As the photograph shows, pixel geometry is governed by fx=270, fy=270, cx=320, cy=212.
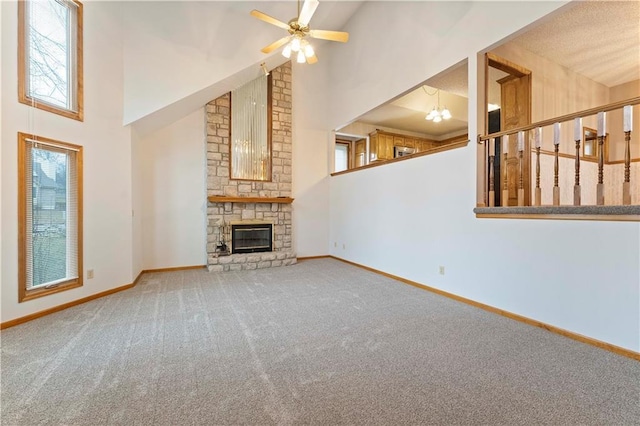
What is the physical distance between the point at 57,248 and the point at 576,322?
18.2ft

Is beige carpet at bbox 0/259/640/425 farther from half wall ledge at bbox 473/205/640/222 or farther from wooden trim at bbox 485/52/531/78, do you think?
wooden trim at bbox 485/52/531/78

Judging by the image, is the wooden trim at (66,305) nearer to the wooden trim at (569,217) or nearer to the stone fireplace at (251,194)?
the stone fireplace at (251,194)

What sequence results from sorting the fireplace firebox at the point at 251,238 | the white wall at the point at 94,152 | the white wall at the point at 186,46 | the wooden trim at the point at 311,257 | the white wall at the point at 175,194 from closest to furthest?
the white wall at the point at 94,152 < the white wall at the point at 186,46 < the white wall at the point at 175,194 < the fireplace firebox at the point at 251,238 < the wooden trim at the point at 311,257

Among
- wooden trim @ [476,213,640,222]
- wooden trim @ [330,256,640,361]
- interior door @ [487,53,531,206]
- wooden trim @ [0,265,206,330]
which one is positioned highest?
interior door @ [487,53,531,206]

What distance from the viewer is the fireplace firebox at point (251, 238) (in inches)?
220

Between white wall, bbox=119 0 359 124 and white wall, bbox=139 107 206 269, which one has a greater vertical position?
white wall, bbox=119 0 359 124

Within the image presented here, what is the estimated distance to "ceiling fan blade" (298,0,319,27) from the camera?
9.64 feet

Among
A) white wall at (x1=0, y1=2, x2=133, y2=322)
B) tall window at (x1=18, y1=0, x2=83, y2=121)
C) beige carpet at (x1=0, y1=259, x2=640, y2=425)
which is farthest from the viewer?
tall window at (x1=18, y1=0, x2=83, y2=121)

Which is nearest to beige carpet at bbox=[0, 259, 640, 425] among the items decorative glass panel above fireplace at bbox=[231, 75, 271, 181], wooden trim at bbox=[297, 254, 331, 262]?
wooden trim at bbox=[297, 254, 331, 262]

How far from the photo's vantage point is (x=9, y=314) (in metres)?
2.65

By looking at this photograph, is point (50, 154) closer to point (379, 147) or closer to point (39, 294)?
point (39, 294)

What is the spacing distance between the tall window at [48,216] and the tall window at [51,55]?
47 centimetres

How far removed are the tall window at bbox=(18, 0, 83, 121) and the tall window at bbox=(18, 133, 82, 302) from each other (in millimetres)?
469

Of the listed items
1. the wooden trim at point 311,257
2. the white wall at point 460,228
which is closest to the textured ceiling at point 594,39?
the white wall at point 460,228
